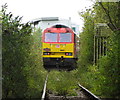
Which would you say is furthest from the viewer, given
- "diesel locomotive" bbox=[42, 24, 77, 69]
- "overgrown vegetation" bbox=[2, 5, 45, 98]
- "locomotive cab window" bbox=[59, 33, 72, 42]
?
"locomotive cab window" bbox=[59, 33, 72, 42]

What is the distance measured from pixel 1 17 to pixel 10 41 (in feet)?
2.49

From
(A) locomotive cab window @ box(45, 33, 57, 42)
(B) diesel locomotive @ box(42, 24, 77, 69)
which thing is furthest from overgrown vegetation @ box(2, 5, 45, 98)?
(A) locomotive cab window @ box(45, 33, 57, 42)

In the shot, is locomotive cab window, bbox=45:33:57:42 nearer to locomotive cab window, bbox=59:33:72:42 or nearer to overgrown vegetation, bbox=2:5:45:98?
locomotive cab window, bbox=59:33:72:42

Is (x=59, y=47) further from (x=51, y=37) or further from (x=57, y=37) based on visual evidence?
(x=51, y=37)

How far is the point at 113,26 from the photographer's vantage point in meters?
12.5

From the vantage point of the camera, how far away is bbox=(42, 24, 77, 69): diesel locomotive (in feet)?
73.6

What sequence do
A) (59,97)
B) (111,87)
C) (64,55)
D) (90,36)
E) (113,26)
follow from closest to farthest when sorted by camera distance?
(111,87)
(59,97)
(113,26)
(90,36)
(64,55)

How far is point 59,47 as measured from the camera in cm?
2248

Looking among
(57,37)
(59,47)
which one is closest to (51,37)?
(57,37)

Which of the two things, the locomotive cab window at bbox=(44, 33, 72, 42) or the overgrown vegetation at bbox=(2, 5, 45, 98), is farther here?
the locomotive cab window at bbox=(44, 33, 72, 42)

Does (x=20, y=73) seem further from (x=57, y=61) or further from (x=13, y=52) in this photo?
(x=57, y=61)

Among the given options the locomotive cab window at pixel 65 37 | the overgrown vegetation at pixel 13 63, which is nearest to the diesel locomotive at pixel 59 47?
the locomotive cab window at pixel 65 37

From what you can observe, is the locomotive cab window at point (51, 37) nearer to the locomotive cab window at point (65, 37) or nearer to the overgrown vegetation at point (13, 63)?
the locomotive cab window at point (65, 37)

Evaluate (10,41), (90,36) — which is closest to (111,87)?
(10,41)
